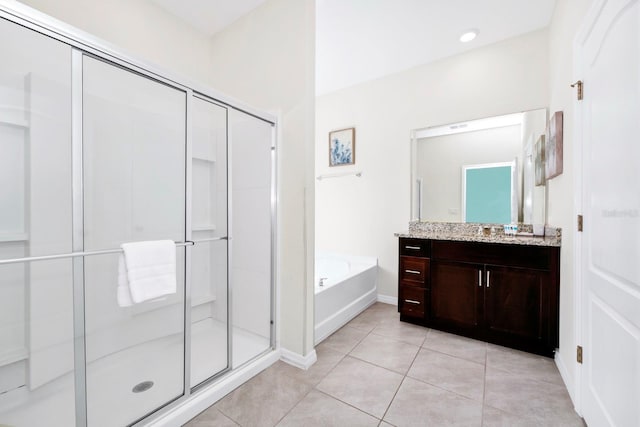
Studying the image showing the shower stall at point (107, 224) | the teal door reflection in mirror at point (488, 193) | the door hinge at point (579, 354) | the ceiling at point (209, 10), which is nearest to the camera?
the shower stall at point (107, 224)

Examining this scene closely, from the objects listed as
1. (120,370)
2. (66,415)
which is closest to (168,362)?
(120,370)

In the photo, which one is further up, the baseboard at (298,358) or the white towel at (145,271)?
the white towel at (145,271)

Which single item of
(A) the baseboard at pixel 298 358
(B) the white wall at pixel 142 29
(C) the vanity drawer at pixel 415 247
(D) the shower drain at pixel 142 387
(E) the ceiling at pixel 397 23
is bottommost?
(A) the baseboard at pixel 298 358

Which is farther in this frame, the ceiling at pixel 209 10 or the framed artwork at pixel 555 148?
the ceiling at pixel 209 10

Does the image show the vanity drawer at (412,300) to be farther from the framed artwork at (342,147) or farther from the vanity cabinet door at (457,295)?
the framed artwork at (342,147)

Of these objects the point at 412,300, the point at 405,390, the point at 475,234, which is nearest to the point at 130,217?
the point at 405,390

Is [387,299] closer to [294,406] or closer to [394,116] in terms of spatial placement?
[294,406]

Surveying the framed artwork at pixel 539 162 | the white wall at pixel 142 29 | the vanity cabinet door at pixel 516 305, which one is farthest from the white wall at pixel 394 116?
the white wall at pixel 142 29

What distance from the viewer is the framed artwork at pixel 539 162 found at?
2359 mm

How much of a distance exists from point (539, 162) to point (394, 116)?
150 cm

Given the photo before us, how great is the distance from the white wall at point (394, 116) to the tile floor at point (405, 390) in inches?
48.1

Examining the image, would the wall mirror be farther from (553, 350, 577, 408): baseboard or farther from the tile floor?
the tile floor

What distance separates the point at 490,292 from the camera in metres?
2.25

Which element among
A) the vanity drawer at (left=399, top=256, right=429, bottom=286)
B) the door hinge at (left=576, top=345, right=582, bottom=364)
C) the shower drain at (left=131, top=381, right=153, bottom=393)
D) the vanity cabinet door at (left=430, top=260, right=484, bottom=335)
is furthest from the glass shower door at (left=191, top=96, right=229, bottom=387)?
the door hinge at (left=576, top=345, right=582, bottom=364)
